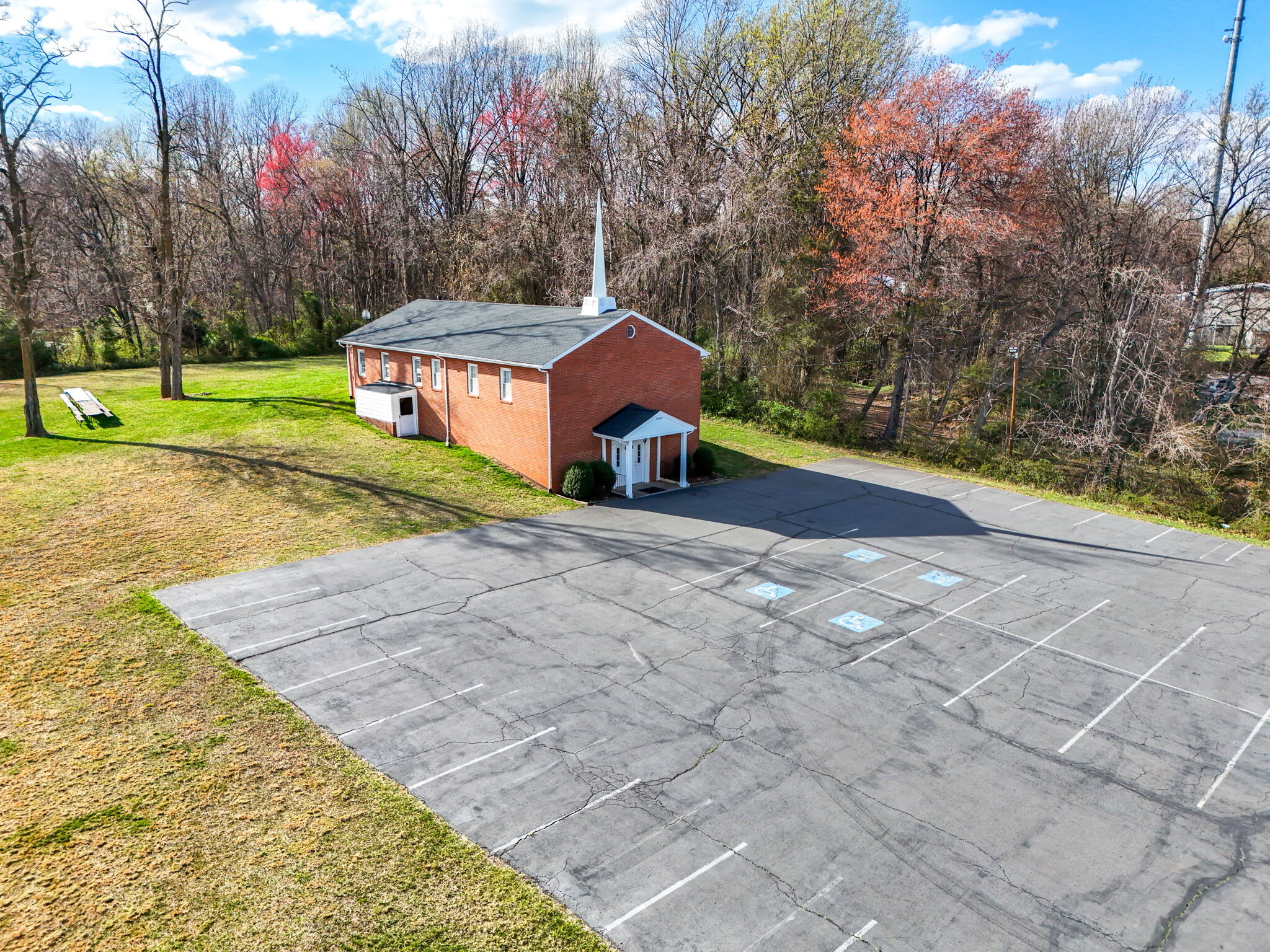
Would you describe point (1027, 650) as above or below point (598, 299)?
below

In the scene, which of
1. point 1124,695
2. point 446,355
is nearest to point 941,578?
point 1124,695

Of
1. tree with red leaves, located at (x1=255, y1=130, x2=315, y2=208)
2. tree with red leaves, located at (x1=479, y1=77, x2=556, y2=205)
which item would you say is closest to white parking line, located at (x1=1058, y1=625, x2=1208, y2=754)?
tree with red leaves, located at (x1=479, y1=77, x2=556, y2=205)

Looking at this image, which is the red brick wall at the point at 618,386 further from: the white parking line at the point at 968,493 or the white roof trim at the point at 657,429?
the white parking line at the point at 968,493

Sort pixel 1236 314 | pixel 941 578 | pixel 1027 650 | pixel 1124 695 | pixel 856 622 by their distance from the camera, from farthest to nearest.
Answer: pixel 1236 314, pixel 941 578, pixel 856 622, pixel 1027 650, pixel 1124 695

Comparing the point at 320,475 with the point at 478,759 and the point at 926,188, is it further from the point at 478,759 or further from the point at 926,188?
the point at 926,188

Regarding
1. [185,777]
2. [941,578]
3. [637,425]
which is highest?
[637,425]

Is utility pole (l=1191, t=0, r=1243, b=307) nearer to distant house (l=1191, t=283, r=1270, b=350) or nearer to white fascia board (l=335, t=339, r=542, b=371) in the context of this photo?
distant house (l=1191, t=283, r=1270, b=350)

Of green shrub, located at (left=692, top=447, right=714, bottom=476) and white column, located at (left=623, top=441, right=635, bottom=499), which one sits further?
green shrub, located at (left=692, top=447, right=714, bottom=476)
